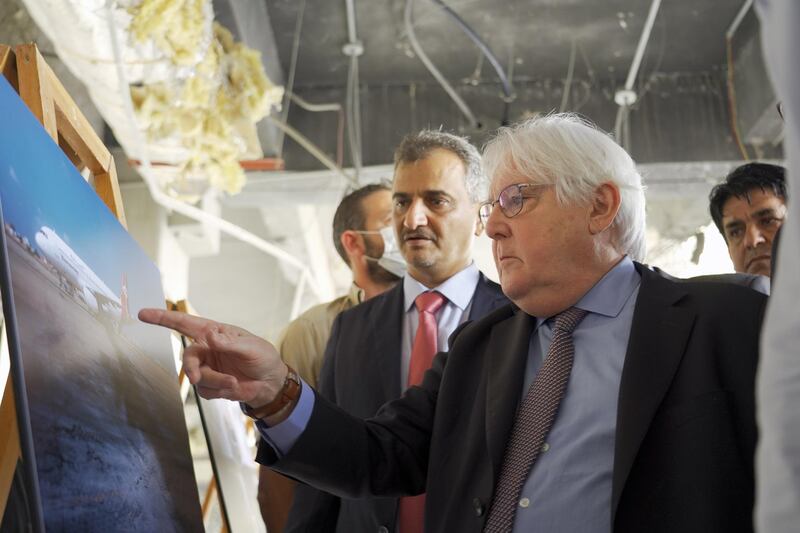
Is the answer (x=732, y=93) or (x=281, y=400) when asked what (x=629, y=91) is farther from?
(x=281, y=400)

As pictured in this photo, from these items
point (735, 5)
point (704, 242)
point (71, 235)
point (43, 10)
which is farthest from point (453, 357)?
point (735, 5)

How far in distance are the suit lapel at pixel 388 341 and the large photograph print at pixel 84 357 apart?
19.5 inches

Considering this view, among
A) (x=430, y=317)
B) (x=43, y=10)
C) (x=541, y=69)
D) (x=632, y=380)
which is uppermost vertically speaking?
(x=541, y=69)

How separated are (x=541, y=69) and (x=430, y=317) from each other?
3.37 m

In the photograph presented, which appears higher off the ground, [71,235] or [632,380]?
[71,235]

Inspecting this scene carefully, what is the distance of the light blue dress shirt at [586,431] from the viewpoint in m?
1.42

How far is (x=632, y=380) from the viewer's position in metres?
1.44

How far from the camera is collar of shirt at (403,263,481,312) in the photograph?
89.9 inches

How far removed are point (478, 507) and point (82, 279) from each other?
65 cm

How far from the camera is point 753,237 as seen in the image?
2340 mm

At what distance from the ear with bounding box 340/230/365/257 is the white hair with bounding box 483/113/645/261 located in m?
1.09

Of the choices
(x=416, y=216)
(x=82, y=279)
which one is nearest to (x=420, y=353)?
(x=416, y=216)

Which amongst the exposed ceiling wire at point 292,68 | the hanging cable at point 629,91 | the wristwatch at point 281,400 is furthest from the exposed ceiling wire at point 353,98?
the wristwatch at point 281,400

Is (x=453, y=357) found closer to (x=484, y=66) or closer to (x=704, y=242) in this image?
(x=704, y=242)
